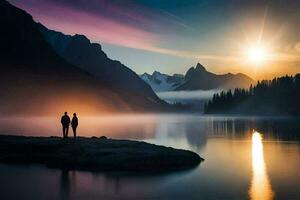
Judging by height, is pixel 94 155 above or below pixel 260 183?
above

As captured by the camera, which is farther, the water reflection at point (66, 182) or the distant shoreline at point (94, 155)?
the distant shoreline at point (94, 155)

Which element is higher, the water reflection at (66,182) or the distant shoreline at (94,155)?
the distant shoreline at (94,155)

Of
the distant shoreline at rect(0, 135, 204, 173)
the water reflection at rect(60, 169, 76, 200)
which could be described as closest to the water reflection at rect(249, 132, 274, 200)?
the distant shoreline at rect(0, 135, 204, 173)

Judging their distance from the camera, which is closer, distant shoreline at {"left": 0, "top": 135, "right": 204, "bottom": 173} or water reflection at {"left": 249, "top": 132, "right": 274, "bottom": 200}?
water reflection at {"left": 249, "top": 132, "right": 274, "bottom": 200}

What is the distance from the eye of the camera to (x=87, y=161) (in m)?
50.7

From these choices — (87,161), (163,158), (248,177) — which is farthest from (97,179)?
(248,177)

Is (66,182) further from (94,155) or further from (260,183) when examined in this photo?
(260,183)

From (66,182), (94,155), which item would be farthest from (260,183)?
(94,155)

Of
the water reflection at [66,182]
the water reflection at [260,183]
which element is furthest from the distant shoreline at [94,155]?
the water reflection at [260,183]

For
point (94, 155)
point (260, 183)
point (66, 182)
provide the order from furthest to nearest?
point (94, 155) < point (260, 183) < point (66, 182)

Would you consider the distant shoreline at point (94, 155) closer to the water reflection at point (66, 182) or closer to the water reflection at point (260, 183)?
the water reflection at point (66, 182)

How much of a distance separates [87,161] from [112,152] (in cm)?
339

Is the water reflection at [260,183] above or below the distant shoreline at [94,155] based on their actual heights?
below

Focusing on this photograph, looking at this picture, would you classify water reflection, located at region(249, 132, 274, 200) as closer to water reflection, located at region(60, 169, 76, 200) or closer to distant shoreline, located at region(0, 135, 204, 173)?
distant shoreline, located at region(0, 135, 204, 173)
